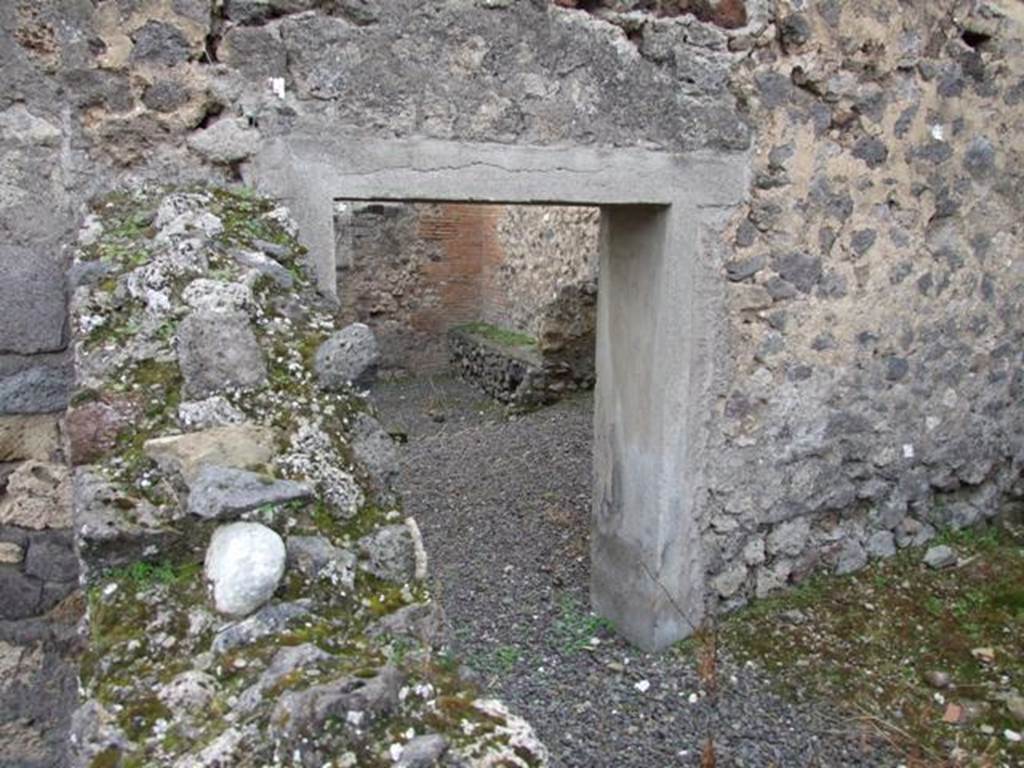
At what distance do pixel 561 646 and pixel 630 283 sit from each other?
1.61 meters

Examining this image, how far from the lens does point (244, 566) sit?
1.57 m

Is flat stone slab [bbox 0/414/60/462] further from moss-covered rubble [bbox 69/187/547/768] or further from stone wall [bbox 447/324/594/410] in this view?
stone wall [bbox 447/324/594/410]

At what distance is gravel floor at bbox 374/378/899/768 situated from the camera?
323 centimetres

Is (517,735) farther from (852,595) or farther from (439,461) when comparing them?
(439,461)

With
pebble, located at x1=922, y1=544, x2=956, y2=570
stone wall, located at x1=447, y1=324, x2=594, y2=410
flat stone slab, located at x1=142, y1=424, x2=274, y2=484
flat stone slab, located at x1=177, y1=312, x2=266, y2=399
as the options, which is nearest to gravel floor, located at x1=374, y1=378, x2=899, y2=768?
flat stone slab, located at x1=142, y1=424, x2=274, y2=484

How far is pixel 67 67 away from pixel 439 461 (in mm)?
4950

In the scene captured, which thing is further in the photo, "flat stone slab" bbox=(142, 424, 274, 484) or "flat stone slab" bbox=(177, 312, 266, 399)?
"flat stone slab" bbox=(177, 312, 266, 399)

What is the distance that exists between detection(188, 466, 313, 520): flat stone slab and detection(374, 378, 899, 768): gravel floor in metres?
0.43

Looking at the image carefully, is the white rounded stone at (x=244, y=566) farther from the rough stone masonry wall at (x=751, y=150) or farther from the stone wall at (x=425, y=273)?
the stone wall at (x=425, y=273)

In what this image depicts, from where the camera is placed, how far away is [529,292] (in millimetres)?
10930

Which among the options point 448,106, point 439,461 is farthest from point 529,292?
point 448,106

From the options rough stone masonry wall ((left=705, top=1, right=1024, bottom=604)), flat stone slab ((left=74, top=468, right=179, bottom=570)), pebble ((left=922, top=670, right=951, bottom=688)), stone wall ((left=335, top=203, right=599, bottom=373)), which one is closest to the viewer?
flat stone slab ((left=74, top=468, right=179, bottom=570))

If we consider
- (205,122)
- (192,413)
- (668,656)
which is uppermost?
(205,122)

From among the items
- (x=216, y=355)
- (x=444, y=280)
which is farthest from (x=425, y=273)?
(x=216, y=355)
